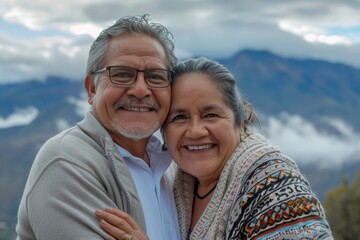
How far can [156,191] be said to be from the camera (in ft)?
15.2

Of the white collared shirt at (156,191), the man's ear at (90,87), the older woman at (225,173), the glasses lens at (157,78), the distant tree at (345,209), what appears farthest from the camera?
the distant tree at (345,209)

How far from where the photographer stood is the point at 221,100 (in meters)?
4.57

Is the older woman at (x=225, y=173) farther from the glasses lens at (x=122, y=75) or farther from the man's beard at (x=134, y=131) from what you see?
the glasses lens at (x=122, y=75)

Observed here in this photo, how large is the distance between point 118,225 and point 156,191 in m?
0.88

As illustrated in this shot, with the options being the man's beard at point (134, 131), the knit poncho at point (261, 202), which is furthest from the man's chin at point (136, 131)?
the knit poncho at point (261, 202)

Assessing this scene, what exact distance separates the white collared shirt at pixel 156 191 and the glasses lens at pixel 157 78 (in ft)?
1.94

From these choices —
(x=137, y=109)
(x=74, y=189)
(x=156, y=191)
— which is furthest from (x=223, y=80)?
(x=74, y=189)

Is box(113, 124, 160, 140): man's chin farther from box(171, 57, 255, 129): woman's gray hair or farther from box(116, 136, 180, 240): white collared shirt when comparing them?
box(171, 57, 255, 129): woman's gray hair

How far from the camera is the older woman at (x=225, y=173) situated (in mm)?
3764

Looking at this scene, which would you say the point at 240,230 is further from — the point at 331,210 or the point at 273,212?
the point at 331,210

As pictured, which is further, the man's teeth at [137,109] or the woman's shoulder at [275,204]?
the man's teeth at [137,109]

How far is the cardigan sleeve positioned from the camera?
3.71 meters

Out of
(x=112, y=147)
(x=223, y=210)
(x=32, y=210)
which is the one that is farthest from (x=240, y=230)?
(x=32, y=210)

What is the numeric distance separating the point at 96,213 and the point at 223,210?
963 mm
